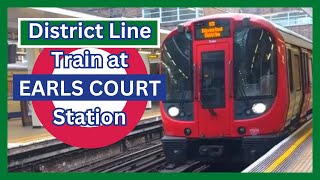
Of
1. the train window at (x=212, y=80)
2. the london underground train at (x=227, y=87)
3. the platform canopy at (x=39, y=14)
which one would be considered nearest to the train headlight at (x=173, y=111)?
the london underground train at (x=227, y=87)

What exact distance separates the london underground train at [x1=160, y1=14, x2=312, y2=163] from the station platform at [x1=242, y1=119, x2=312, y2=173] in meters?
0.25

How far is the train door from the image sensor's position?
6879mm

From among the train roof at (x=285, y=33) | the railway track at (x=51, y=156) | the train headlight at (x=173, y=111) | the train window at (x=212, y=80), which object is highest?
the train roof at (x=285, y=33)

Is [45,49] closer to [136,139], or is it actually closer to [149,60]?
[149,60]

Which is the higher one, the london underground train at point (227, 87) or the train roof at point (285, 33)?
the train roof at point (285, 33)

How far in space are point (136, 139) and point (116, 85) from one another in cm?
465

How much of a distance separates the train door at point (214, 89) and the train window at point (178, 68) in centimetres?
19

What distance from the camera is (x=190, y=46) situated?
711 cm

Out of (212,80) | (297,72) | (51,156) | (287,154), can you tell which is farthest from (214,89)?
(51,156)

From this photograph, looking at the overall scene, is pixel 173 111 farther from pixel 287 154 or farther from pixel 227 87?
pixel 287 154

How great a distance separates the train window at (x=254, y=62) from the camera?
6.86 meters

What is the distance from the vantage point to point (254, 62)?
690cm

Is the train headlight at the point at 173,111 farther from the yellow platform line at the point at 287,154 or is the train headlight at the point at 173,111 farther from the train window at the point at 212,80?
the yellow platform line at the point at 287,154

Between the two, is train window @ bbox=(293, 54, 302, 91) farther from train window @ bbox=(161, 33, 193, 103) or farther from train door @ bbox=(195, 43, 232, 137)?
train window @ bbox=(161, 33, 193, 103)
